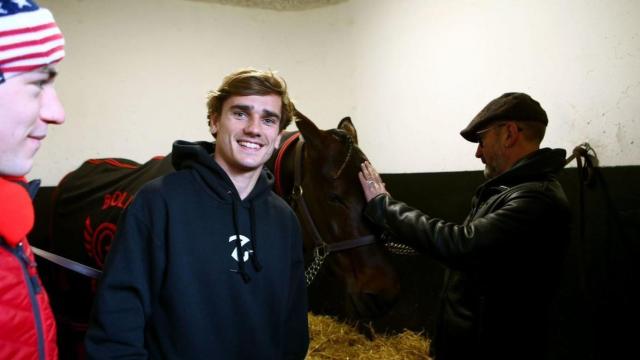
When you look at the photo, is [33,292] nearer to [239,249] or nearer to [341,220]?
[239,249]

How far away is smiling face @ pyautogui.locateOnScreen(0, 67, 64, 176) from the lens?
60cm

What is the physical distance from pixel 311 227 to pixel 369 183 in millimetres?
336

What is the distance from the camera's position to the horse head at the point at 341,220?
1632mm

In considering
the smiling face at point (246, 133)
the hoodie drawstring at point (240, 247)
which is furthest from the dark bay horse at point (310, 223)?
the hoodie drawstring at point (240, 247)

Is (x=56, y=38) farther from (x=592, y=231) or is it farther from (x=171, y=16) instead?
(x=171, y=16)

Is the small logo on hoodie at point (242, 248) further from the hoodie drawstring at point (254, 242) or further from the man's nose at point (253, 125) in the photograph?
the man's nose at point (253, 125)

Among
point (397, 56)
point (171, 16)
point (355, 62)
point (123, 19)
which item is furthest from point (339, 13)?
point (123, 19)

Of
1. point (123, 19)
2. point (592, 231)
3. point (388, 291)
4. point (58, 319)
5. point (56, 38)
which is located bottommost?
point (58, 319)

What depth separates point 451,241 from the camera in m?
1.45

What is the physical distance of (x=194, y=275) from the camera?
1.02 meters

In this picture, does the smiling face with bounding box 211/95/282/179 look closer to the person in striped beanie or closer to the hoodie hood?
the hoodie hood

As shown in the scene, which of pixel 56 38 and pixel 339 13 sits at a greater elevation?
pixel 339 13

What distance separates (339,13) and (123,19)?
187cm

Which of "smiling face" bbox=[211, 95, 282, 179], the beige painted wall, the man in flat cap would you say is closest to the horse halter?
the man in flat cap
